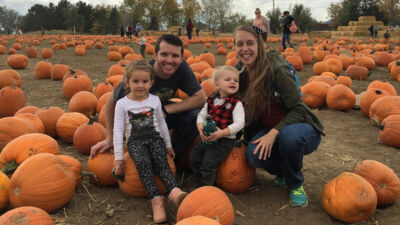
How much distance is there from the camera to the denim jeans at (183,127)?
10.9ft

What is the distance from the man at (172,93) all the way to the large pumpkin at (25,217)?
972 millimetres

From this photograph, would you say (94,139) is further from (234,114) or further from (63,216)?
(234,114)

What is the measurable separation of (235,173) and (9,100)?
413cm

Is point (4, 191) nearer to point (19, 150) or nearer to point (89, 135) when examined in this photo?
point (19, 150)

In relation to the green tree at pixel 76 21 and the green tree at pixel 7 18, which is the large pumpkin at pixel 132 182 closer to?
the green tree at pixel 76 21

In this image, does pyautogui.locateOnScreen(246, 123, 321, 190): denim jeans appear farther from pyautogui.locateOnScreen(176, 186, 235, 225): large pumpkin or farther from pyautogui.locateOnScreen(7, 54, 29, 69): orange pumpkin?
pyautogui.locateOnScreen(7, 54, 29, 69): orange pumpkin

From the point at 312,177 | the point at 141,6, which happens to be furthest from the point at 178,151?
the point at 141,6

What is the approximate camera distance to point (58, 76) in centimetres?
806

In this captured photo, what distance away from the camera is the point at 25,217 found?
6.57 ft

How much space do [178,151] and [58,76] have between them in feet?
20.2

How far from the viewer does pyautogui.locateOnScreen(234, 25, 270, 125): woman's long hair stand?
2852 millimetres

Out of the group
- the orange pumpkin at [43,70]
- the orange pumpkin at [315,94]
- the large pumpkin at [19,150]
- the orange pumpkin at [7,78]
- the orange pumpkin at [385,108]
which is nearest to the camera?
the large pumpkin at [19,150]

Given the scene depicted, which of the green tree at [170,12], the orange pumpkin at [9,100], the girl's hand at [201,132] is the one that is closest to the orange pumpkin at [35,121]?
the orange pumpkin at [9,100]

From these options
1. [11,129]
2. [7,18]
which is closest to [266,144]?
[11,129]
